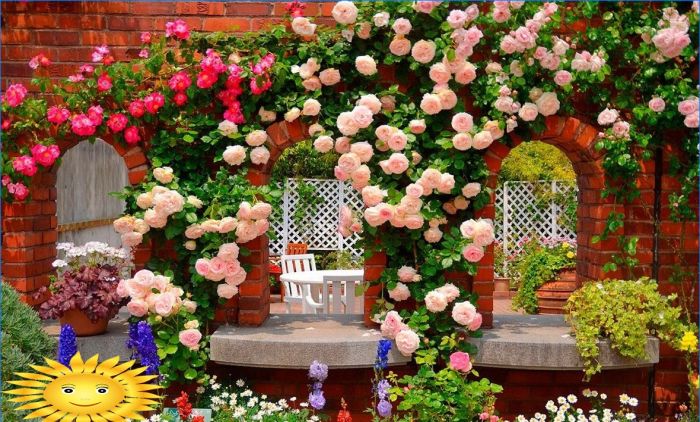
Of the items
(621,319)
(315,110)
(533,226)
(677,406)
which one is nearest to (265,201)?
(315,110)

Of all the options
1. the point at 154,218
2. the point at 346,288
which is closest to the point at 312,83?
the point at 154,218

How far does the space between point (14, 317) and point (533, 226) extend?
9522mm

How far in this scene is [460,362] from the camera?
185 inches

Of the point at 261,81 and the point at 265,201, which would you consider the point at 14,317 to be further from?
the point at 261,81

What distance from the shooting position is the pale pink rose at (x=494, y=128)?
4824 mm

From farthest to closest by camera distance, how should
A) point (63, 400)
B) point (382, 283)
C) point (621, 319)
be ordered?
point (382, 283) < point (621, 319) < point (63, 400)

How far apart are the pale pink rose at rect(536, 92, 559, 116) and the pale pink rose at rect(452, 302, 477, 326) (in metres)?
1.33

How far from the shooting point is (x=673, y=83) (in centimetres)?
493

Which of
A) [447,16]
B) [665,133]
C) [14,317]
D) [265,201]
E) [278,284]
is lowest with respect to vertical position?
[278,284]

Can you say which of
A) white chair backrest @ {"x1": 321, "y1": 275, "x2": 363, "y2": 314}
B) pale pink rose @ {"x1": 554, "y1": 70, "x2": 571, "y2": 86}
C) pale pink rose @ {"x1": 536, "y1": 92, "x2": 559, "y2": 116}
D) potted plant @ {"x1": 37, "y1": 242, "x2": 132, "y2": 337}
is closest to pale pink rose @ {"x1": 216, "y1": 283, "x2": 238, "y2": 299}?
potted plant @ {"x1": 37, "y1": 242, "x2": 132, "y2": 337}

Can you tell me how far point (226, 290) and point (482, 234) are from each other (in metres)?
1.65

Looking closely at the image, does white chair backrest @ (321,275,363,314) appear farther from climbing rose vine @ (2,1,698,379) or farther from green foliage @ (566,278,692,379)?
green foliage @ (566,278,692,379)

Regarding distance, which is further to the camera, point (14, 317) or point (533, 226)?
point (533, 226)

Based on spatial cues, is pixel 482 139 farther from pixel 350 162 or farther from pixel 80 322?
pixel 80 322
